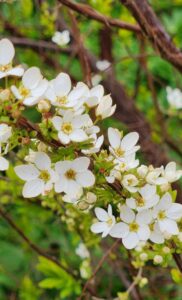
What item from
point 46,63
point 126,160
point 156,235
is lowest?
point 46,63

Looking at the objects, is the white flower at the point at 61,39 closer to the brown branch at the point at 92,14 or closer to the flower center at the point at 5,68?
the brown branch at the point at 92,14

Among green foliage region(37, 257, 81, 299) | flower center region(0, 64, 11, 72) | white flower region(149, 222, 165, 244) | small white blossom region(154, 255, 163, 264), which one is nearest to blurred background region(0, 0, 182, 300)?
green foliage region(37, 257, 81, 299)

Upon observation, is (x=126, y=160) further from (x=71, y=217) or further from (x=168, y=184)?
(x=71, y=217)

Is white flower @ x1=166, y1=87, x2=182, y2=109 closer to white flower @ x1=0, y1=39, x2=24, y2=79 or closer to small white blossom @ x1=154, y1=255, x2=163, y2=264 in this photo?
small white blossom @ x1=154, y1=255, x2=163, y2=264

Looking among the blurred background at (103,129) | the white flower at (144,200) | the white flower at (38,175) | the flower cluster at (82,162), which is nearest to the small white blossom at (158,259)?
the flower cluster at (82,162)

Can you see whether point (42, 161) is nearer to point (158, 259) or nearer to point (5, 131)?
point (5, 131)

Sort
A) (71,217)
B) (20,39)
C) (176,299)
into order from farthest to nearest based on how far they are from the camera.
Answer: (20,39) < (176,299) < (71,217)

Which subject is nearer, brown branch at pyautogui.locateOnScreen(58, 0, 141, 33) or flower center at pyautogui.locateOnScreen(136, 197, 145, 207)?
flower center at pyautogui.locateOnScreen(136, 197, 145, 207)

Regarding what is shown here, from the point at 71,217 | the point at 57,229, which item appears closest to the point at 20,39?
the point at 57,229
